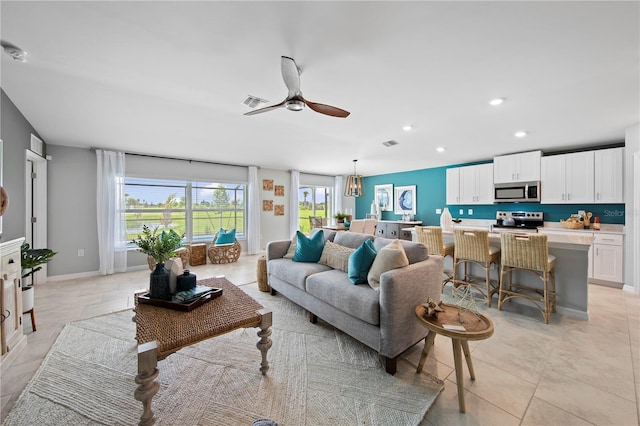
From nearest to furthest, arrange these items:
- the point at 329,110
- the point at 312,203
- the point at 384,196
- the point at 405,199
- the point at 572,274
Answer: the point at 329,110
the point at 572,274
the point at 405,199
the point at 384,196
the point at 312,203

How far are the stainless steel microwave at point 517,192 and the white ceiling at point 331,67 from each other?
109 cm

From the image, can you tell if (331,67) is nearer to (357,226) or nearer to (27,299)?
(27,299)

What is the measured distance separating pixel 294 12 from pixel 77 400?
9.15 feet

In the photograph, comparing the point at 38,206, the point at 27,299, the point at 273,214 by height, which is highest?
the point at 38,206

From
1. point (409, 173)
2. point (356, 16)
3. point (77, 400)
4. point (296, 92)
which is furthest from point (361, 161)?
point (77, 400)

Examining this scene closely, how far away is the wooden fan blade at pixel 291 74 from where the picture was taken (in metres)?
1.81

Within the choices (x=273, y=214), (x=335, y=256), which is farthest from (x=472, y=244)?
(x=273, y=214)

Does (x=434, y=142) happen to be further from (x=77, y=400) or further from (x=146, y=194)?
(x=146, y=194)

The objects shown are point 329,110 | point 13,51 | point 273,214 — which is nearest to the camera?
point 13,51

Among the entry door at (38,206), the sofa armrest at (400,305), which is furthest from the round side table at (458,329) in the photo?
the entry door at (38,206)

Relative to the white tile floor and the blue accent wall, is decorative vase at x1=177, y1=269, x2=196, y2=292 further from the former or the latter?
the blue accent wall

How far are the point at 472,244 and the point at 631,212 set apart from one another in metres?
2.68

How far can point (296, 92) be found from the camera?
80.0 inches

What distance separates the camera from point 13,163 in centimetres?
270
